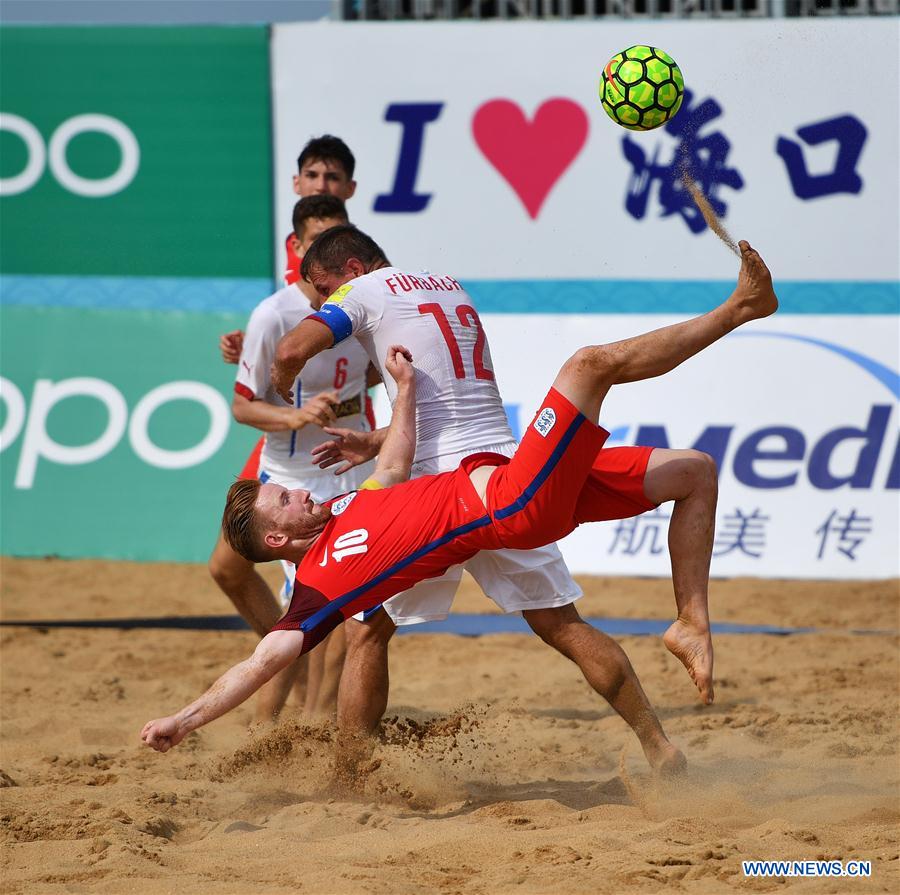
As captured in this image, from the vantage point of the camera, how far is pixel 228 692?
4.00 metres

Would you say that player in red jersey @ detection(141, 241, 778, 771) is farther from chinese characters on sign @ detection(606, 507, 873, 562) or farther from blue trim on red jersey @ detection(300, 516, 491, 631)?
chinese characters on sign @ detection(606, 507, 873, 562)

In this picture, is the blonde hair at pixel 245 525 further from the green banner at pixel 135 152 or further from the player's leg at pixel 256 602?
the green banner at pixel 135 152

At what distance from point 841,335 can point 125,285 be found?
15.2ft

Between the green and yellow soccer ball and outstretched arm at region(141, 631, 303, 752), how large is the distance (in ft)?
6.43

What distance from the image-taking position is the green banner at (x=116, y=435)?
873cm

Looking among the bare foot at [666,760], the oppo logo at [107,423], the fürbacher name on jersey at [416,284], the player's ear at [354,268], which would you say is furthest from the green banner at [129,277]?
the bare foot at [666,760]

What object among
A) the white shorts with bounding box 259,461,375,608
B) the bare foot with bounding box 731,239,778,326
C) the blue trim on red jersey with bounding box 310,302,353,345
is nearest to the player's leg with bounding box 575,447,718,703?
the bare foot with bounding box 731,239,778,326

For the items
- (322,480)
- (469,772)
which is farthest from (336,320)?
(469,772)

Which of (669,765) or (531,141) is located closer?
(669,765)

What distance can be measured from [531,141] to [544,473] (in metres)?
4.82

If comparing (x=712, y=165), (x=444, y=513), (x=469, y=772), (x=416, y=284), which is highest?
(x=712, y=165)

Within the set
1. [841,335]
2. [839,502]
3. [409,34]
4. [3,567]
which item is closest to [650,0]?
[409,34]

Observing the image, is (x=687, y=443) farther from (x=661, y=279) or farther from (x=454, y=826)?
(x=454, y=826)

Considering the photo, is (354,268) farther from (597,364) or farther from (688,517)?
(688,517)
